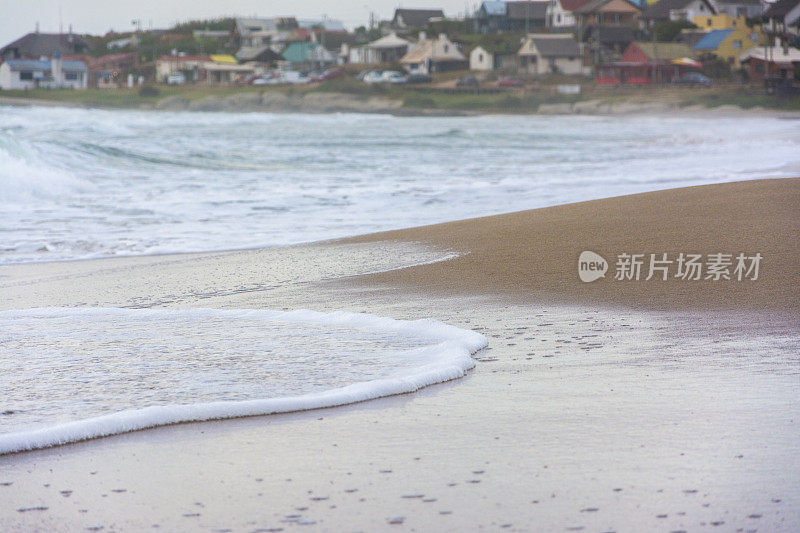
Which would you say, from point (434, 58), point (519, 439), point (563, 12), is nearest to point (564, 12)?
point (563, 12)

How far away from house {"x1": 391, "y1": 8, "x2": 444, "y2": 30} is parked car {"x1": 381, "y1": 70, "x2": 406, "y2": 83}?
1019 inches

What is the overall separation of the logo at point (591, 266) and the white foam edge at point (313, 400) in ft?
4.88

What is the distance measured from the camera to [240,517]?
242 cm

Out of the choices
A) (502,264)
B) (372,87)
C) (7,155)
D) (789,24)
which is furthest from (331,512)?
(372,87)

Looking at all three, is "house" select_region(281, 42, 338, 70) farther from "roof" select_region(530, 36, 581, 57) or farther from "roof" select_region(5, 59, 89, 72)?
"roof" select_region(530, 36, 581, 57)

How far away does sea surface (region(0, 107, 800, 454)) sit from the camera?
11.7 ft

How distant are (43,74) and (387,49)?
38.1m

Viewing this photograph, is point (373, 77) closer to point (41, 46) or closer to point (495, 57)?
point (495, 57)

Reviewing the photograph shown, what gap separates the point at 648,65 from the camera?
219 ft

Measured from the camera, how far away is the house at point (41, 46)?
102750 millimetres

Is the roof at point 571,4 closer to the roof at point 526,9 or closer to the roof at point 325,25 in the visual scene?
the roof at point 526,9

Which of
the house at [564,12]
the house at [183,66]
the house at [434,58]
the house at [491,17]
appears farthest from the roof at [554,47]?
the house at [183,66]

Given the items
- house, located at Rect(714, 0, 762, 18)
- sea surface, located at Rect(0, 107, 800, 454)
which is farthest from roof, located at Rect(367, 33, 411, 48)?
sea surface, located at Rect(0, 107, 800, 454)

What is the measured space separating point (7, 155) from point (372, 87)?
59441 millimetres
